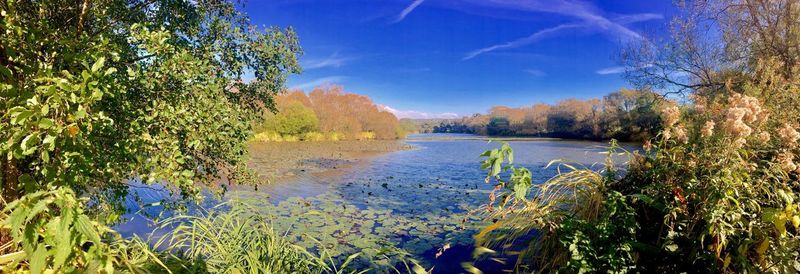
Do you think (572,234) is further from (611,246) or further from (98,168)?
(98,168)

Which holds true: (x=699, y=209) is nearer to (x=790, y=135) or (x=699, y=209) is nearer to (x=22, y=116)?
(x=790, y=135)

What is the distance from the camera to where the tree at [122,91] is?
1.63m

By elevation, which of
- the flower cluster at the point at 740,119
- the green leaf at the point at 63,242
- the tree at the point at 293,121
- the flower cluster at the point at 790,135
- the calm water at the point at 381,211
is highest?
the tree at the point at 293,121

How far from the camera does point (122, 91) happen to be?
8.03ft

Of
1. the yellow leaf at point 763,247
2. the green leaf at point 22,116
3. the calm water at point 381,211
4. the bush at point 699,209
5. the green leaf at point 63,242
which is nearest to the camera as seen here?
the green leaf at point 63,242

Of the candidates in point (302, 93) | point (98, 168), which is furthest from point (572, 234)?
point (302, 93)

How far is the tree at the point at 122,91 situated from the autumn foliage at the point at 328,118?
23.4 m

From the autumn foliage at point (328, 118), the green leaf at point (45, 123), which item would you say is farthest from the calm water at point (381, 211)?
the autumn foliage at point (328, 118)

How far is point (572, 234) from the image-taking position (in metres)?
2.79

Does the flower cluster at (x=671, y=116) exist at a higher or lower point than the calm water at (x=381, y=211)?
higher

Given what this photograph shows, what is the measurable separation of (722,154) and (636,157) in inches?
41.6

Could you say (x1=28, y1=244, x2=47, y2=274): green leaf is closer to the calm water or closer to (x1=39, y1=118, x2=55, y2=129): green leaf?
(x1=39, y1=118, x2=55, y2=129): green leaf

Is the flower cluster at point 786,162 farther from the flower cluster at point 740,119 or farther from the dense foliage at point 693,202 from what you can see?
the flower cluster at point 740,119

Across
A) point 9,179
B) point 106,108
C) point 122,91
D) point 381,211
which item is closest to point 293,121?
point 381,211
